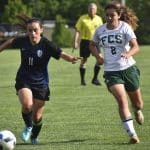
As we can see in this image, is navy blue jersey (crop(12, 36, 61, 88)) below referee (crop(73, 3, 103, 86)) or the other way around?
the other way around

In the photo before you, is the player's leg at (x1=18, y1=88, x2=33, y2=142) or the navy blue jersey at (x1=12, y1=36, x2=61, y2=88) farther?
the navy blue jersey at (x1=12, y1=36, x2=61, y2=88)

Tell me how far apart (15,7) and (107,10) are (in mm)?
54742

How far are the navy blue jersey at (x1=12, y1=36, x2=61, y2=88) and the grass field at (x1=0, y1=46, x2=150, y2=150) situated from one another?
2.99 feet

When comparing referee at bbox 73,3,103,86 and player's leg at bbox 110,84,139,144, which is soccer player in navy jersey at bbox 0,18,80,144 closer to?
player's leg at bbox 110,84,139,144

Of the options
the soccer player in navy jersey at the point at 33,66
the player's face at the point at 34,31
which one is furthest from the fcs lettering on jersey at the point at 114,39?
the player's face at the point at 34,31

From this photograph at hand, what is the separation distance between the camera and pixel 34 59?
9.98 metres

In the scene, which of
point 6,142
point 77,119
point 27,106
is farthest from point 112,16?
point 77,119

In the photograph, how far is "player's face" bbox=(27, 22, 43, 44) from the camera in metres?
9.91

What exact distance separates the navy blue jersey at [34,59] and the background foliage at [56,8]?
47.8 m

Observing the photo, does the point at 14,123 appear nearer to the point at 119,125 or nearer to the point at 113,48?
the point at 119,125

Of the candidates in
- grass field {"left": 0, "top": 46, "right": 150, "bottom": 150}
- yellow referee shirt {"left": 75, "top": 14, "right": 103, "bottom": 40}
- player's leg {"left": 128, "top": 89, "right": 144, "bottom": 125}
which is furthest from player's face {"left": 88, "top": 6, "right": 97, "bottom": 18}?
player's leg {"left": 128, "top": 89, "right": 144, "bottom": 125}

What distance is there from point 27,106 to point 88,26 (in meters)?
10.2

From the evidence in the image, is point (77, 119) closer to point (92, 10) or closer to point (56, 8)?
point (92, 10)

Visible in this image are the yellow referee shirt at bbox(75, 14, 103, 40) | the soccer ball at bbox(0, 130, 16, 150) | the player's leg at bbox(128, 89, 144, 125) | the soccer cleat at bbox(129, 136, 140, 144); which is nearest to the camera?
the soccer ball at bbox(0, 130, 16, 150)
